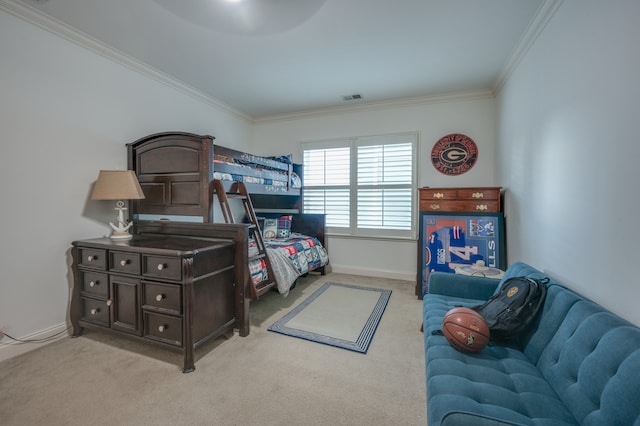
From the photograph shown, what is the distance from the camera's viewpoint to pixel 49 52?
2311 millimetres

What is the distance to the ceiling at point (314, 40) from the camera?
2.10 m

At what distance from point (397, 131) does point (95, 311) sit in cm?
414

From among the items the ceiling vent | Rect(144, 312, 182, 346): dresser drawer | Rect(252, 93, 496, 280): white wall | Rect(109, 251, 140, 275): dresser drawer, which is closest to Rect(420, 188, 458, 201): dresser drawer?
Rect(252, 93, 496, 280): white wall

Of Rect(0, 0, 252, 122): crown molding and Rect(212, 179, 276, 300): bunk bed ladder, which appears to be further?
Rect(212, 179, 276, 300): bunk bed ladder

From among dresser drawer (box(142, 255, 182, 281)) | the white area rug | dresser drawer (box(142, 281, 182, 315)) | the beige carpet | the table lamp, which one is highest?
the table lamp

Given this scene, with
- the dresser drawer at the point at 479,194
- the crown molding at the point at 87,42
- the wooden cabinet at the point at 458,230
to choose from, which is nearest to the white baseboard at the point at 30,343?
the crown molding at the point at 87,42

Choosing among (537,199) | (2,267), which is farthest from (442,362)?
(2,267)

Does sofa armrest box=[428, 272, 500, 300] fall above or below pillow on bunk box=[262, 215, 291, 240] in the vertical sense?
below

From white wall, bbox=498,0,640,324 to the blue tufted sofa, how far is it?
0.28 metres

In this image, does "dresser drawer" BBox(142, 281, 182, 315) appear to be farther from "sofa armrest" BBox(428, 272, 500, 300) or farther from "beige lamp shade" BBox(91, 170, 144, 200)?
"sofa armrest" BBox(428, 272, 500, 300)

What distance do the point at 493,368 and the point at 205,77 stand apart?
3877 mm

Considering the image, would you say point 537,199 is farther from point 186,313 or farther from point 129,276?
point 129,276

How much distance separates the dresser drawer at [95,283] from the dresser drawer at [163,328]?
503mm

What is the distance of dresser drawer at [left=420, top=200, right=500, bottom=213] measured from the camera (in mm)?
3242
